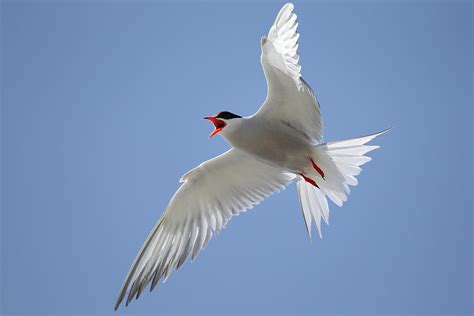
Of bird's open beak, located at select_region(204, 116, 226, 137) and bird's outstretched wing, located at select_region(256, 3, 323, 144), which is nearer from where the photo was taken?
bird's outstretched wing, located at select_region(256, 3, 323, 144)

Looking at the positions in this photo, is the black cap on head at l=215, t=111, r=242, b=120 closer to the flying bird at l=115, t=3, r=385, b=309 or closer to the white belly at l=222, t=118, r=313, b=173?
the flying bird at l=115, t=3, r=385, b=309

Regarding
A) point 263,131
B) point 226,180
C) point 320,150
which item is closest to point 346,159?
point 320,150

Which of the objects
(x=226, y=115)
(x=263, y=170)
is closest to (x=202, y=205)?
(x=263, y=170)

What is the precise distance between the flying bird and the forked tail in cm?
1

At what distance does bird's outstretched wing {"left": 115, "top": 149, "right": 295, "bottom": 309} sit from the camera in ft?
24.7

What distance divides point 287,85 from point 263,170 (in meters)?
1.34

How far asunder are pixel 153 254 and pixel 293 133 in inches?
80.6

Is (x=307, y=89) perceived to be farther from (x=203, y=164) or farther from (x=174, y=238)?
(x=174, y=238)

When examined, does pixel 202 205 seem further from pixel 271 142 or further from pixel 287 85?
pixel 287 85

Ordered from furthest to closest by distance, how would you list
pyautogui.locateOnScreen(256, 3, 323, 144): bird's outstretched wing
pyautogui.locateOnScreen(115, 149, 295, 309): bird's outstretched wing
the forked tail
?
pyautogui.locateOnScreen(115, 149, 295, 309): bird's outstretched wing < the forked tail < pyautogui.locateOnScreen(256, 3, 323, 144): bird's outstretched wing

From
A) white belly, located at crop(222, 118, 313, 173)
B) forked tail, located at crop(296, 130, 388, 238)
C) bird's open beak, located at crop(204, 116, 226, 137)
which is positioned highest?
bird's open beak, located at crop(204, 116, 226, 137)

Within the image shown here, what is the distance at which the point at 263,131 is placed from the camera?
23.2 ft

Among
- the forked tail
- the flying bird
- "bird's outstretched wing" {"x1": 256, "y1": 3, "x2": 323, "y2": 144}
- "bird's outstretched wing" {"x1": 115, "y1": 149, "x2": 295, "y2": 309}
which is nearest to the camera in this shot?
"bird's outstretched wing" {"x1": 256, "y1": 3, "x2": 323, "y2": 144}

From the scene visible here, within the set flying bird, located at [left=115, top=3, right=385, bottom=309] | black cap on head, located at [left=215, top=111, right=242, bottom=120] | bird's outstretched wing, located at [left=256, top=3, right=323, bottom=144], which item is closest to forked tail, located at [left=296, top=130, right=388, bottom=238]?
flying bird, located at [left=115, top=3, right=385, bottom=309]
